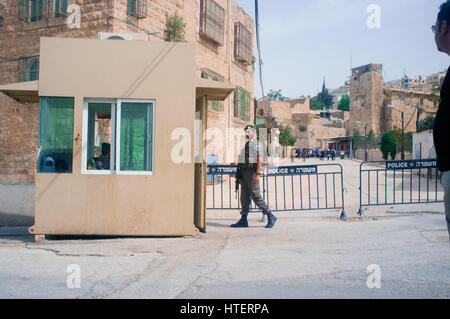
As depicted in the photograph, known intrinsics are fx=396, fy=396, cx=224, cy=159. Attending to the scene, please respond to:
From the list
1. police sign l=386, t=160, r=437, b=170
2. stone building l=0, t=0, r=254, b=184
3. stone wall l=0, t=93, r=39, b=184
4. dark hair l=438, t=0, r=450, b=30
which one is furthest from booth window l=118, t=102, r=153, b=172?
stone wall l=0, t=93, r=39, b=184

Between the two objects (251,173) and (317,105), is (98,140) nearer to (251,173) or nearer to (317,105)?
(251,173)

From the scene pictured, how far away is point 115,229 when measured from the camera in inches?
249

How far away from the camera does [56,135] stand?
21.2 feet

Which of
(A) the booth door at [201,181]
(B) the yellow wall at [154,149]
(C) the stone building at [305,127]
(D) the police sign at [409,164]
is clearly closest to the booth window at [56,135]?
(B) the yellow wall at [154,149]

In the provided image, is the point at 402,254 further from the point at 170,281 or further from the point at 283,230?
the point at 170,281

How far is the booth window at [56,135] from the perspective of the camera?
6.38m

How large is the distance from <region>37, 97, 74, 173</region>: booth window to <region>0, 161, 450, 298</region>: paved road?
1237 mm

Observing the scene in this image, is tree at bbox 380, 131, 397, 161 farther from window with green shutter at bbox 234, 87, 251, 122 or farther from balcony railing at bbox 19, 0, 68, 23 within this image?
balcony railing at bbox 19, 0, 68, 23

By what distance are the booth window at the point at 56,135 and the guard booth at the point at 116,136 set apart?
0.01m

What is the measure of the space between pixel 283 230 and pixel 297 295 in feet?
12.2

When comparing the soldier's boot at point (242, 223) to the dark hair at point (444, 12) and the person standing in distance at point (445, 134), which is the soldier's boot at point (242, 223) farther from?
the dark hair at point (444, 12)

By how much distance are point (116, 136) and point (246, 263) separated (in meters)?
3.05

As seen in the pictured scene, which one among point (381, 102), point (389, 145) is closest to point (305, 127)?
point (381, 102)

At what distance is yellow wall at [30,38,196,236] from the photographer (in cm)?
633
